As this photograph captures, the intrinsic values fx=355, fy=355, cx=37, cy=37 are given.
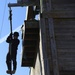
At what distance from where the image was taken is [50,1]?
49.2ft

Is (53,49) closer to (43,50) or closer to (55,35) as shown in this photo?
(43,50)

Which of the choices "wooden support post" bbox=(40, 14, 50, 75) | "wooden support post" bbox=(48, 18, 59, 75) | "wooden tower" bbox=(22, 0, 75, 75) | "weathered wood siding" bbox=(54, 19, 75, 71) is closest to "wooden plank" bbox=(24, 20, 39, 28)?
"wooden tower" bbox=(22, 0, 75, 75)

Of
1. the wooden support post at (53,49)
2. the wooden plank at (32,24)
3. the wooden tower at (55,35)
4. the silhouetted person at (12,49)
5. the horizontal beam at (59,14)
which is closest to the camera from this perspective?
the wooden support post at (53,49)

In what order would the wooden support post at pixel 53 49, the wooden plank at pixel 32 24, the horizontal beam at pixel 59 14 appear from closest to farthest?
the wooden support post at pixel 53 49 < the horizontal beam at pixel 59 14 < the wooden plank at pixel 32 24

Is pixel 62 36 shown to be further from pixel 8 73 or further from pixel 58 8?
pixel 8 73

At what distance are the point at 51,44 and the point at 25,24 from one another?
5.38ft

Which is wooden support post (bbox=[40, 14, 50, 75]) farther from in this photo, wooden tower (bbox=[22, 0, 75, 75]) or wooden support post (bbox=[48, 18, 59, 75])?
wooden support post (bbox=[48, 18, 59, 75])

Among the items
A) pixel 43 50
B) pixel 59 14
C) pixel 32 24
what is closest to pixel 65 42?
pixel 43 50

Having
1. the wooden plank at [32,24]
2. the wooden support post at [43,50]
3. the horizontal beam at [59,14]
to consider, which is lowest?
the wooden support post at [43,50]

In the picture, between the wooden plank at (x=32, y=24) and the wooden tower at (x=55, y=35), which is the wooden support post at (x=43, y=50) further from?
the wooden plank at (x=32, y=24)

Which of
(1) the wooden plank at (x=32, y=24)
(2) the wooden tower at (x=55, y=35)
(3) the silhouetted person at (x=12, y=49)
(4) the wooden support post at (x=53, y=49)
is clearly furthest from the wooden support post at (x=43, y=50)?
(3) the silhouetted person at (x=12, y=49)

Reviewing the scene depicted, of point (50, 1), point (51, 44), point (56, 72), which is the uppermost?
point (50, 1)

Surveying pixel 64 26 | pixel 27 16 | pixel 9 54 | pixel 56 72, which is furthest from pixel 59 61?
pixel 27 16

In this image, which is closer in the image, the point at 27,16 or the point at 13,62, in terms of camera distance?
the point at 13,62
